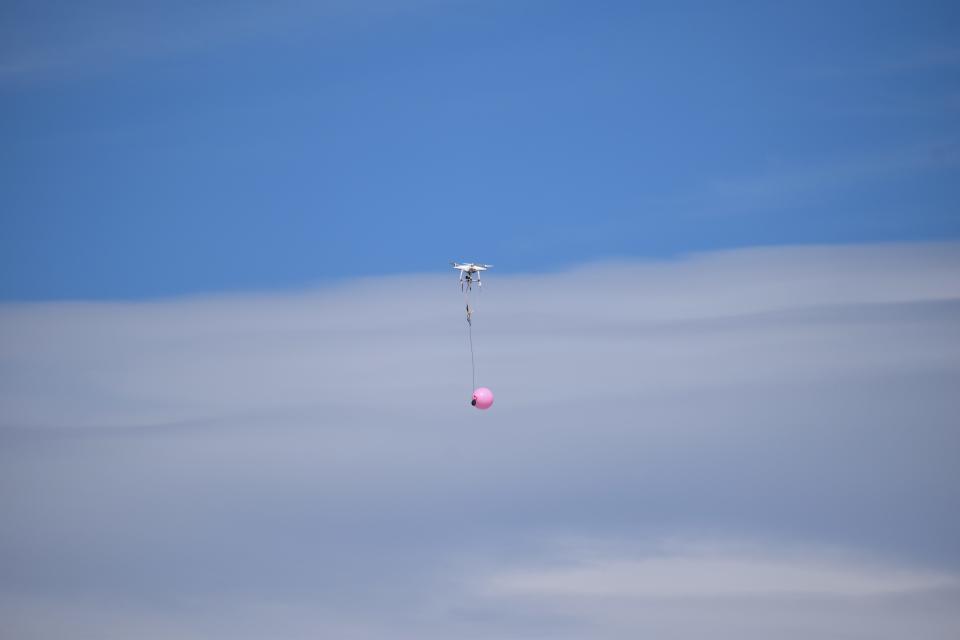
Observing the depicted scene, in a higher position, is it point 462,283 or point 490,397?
point 462,283

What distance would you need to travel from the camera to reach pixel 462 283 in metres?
52.2

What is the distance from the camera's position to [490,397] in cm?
5109

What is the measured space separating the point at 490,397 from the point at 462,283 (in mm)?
8825
